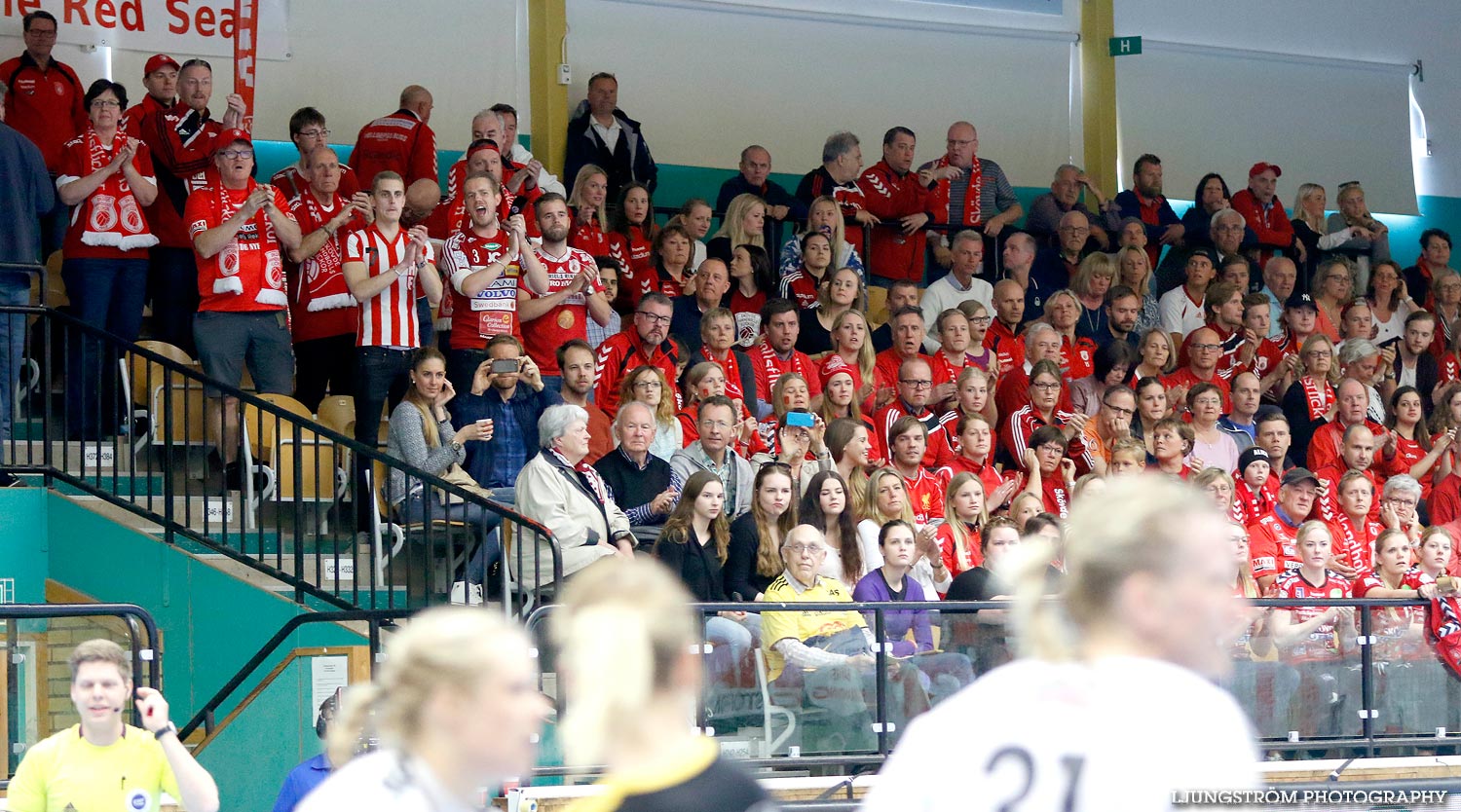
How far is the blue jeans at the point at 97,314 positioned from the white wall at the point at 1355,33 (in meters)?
9.55

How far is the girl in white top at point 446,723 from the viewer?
237 centimetres

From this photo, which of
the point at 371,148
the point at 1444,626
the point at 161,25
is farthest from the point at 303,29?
the point at 1444,626

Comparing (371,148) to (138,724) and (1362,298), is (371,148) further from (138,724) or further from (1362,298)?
(1362,298)

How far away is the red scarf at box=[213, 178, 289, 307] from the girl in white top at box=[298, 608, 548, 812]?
692cm

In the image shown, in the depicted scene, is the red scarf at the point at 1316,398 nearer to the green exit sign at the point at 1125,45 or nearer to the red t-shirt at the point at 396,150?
the green exit sign at the point at 1125,45

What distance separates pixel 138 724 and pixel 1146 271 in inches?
303

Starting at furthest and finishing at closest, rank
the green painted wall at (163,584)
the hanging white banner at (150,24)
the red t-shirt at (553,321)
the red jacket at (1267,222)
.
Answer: the red jacket at (1267,222) → the hanging white banner at (150,24) → the red t-shirt at (553,321) → the green painted wall at (163,584)

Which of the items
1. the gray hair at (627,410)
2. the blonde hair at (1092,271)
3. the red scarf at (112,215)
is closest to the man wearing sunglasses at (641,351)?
the gray hair at (627,410)

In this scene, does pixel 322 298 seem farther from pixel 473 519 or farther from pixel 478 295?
pixel 473 519

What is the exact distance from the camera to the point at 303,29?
1291cm

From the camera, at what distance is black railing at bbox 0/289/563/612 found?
26.5 ft

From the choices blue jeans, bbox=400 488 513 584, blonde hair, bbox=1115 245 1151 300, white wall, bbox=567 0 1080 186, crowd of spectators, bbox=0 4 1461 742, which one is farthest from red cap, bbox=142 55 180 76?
blonde hair, bbox=1115 245 1151 300

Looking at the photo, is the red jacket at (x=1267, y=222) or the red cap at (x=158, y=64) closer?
the red cap at (x=158, y=64)

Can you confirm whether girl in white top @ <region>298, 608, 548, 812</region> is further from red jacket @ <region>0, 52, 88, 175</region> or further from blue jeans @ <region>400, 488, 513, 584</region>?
red jacket @ <region>0, 52, 88, 175</region>
